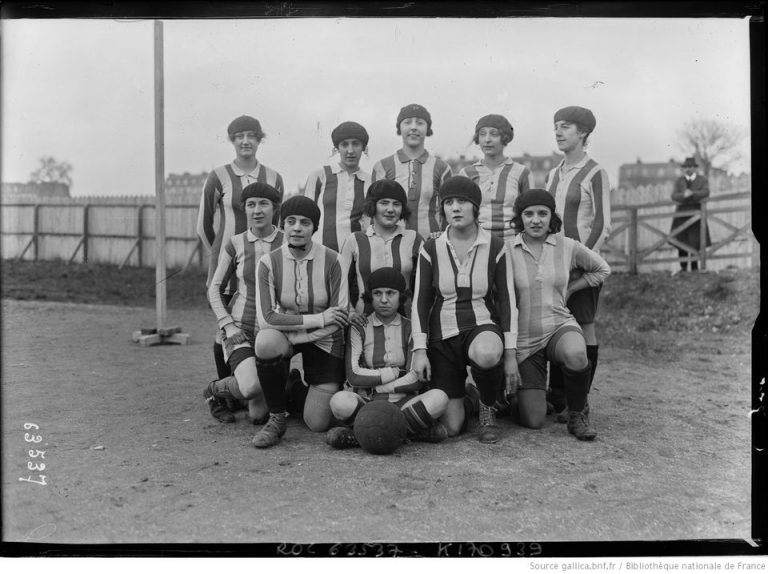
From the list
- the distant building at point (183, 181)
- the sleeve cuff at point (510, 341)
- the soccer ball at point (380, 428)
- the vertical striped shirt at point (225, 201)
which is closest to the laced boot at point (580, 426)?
the sleeve cuff at point (510, 341)

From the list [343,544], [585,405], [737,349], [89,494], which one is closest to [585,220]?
[585,405]

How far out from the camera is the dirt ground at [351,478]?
122 inches

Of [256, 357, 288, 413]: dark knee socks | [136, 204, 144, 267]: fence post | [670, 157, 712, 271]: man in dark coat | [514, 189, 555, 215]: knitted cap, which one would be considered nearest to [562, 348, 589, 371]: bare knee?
[514, 189, 555, 215]: knitted cap

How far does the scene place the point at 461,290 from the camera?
428cm

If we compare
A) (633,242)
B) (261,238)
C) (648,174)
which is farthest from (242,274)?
(633,242)

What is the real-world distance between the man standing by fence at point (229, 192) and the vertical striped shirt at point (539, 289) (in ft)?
5.88

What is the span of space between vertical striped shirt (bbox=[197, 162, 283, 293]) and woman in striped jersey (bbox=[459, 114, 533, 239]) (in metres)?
1.47

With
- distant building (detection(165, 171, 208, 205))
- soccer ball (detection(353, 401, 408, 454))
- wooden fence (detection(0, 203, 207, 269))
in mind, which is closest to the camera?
soccer ball (detection(353, 401, 408, 454))

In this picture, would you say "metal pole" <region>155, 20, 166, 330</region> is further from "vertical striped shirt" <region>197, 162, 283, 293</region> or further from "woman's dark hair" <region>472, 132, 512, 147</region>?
"woman's dark hair" <region>472, 132, 512, 147</region>

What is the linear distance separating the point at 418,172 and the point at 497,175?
0.56 meters

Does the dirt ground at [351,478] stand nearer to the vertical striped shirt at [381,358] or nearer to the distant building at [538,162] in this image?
the vertical striped shirt at [381,358]

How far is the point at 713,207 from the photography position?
10.4m

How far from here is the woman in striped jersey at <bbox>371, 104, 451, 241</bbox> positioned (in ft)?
16.4

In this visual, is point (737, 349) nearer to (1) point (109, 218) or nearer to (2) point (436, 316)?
(2) point (436, 316)
